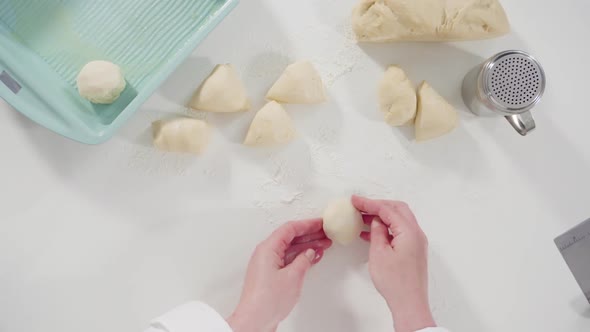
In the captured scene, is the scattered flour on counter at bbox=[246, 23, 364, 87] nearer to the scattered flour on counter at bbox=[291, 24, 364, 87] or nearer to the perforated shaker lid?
the scattered flour on counter at bbox=[291, 24, 364, 87]

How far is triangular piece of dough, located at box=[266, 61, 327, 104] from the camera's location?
84 cm

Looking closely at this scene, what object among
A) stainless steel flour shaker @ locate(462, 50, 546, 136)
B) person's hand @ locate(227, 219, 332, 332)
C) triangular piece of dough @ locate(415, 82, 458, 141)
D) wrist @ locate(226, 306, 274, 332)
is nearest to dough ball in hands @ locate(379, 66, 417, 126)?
triangular piece of dough @ locate(415, 82, 458, 141)

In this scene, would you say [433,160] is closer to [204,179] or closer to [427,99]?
[427,99]

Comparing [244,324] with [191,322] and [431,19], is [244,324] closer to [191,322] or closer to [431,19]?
[191,322]

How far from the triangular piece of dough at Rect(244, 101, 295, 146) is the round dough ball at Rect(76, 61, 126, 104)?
0.74 ft

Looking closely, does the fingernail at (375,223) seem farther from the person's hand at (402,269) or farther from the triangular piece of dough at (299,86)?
the triangular piece of dough at (299,86)

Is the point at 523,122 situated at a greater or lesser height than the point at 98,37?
lesser

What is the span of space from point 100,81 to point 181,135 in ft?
0.49

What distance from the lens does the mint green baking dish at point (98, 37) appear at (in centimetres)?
83

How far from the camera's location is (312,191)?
0.89m

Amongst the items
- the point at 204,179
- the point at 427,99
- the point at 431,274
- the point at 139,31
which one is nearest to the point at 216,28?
the point at 139,31

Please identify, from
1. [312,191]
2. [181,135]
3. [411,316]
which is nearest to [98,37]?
[181,135]

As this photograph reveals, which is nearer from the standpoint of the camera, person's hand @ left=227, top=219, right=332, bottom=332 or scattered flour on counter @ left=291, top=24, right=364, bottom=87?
person's hand @ left=227, top=219, right=332, bottom=332

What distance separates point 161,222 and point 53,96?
0.27 metres
